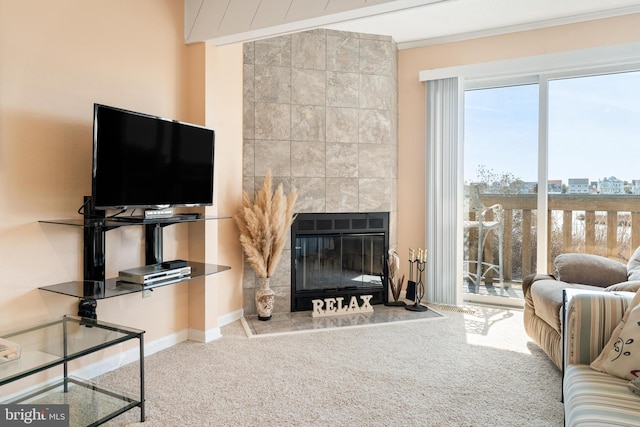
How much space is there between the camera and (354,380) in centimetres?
251

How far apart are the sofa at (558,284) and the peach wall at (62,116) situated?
254 centimetres

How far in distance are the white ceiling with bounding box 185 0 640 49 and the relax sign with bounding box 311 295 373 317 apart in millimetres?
2267

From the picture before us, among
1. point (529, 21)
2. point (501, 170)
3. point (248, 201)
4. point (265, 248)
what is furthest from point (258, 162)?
point (529, 21)

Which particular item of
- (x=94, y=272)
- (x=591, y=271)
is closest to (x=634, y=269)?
(x=591, y=271)

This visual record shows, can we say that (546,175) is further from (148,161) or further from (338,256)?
(148,161)

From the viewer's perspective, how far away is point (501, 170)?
4.18 metres

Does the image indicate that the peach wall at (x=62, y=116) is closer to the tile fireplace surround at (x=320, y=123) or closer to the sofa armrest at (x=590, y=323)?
the tile fireplace surround at (x=320, y=123)

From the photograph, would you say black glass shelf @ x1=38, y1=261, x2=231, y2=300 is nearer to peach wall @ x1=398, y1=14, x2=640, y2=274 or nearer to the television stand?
Result: the television stand

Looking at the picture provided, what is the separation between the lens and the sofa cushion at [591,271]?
2.80m

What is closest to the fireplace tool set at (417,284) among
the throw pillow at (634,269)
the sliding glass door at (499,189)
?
the sliding glass door at (499,189)

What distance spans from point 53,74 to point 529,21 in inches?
148

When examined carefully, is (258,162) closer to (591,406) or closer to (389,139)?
(389,139)

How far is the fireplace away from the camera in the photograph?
393 cm

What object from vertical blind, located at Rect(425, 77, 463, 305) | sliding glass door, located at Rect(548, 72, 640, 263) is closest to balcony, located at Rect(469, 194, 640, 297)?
sliding glass door, located at Rect(548, 72, 640, 263)
